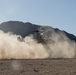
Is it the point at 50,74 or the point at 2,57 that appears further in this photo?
the point at 2,57

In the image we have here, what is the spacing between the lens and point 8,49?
50.2m

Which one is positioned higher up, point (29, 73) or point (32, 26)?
point (29, 73)

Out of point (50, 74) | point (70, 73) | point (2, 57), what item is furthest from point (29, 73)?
point (2, 57)

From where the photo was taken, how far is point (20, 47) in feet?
180

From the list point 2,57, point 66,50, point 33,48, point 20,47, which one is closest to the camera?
point 2,57

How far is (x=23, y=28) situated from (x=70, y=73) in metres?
146

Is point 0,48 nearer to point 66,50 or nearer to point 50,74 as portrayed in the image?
point 50,74

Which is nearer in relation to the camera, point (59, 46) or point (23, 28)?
point (59, 46)

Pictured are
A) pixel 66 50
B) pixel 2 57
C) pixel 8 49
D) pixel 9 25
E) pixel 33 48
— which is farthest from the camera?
pixel 9 25

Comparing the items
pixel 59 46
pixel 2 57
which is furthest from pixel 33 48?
pixel 59 46

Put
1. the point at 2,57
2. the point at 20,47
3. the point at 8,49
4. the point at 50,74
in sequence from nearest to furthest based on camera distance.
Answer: the point at 50,74 → the point at 2,57 → the point at 8,49 → the point at 20,47

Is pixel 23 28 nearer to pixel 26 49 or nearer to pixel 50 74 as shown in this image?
pixel 26 49

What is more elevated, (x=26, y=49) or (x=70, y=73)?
(x=70, y=73)

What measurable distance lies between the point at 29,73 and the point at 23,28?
480 feet
